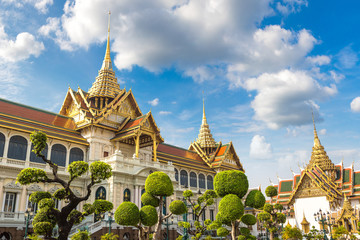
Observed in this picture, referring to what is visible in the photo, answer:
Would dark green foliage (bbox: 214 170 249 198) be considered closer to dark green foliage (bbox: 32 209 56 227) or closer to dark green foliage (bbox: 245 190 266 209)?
dark green foliage (bbox: 245 190 266 209)

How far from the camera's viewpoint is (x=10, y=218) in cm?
2394

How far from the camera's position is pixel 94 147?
32750 millimetres

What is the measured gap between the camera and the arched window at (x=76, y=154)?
31056mm

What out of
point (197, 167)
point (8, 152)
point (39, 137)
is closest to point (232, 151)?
point (197, 167)

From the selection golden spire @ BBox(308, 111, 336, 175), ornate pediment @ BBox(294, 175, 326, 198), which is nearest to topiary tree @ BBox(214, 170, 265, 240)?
ornate pediment @ BBox(294, 175, 326, 198)

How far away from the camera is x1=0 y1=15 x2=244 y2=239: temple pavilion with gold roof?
26141 mm

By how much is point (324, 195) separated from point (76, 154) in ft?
112

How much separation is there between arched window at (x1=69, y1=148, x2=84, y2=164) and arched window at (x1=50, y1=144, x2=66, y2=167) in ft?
2.65

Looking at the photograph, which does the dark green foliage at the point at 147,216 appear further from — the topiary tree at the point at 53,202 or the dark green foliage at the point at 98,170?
the dark green foliage at the point at 98,170

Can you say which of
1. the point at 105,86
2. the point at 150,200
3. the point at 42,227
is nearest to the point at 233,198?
the point at 150,200

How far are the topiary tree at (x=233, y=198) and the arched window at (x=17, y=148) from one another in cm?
1621

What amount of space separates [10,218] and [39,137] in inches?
503

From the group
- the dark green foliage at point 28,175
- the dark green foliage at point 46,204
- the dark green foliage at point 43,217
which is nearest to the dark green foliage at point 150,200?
the dark green foliage at point 43,217

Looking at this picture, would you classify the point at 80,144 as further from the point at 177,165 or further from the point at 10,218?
the point at 177,165
